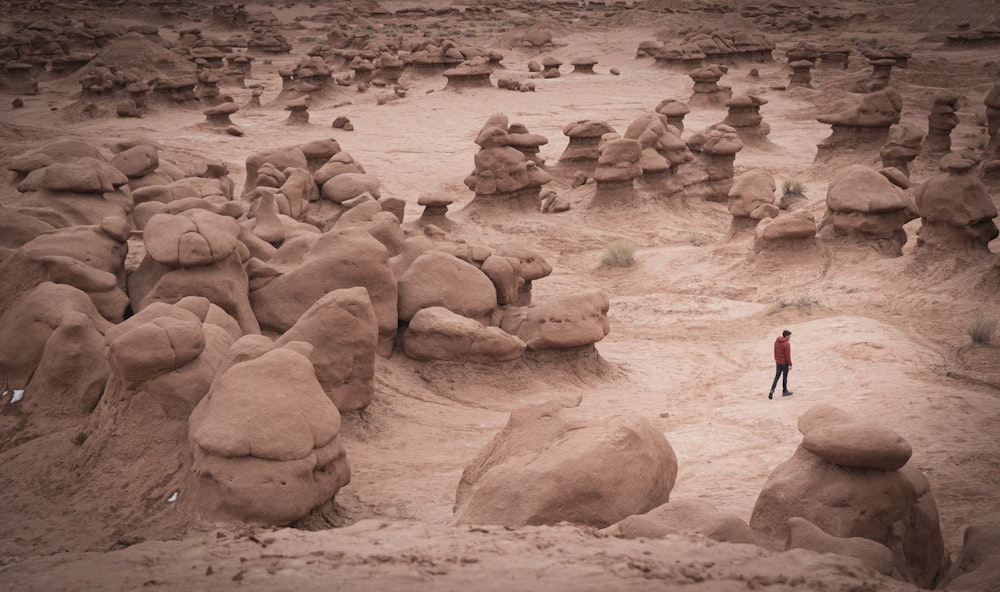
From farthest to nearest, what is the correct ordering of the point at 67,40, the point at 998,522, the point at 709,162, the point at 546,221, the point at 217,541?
the point at 67,40 < the point at 709,162 < the point at 546,221 < the point at 998,522 < the point at 217,541

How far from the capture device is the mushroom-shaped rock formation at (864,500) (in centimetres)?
552

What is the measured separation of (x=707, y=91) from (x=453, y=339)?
19.6 metres

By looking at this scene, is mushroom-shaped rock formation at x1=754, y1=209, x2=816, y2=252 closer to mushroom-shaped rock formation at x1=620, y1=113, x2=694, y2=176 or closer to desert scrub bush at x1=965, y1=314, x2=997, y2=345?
desert scrub bush at x1=965, y1=314, x2=997, y2=345

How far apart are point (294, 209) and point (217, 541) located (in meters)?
8.68

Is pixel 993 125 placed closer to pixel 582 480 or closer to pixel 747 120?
pixel 747 120

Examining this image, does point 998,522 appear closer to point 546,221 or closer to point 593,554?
point 593,554

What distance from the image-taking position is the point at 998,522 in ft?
18.9

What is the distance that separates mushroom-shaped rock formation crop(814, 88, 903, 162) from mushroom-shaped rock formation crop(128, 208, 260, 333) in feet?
46.6

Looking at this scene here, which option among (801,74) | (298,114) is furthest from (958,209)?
(801,74)

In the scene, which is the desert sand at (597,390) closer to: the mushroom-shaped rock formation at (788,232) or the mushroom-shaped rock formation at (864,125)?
the mushroom-shaped rock formation at (788,232)

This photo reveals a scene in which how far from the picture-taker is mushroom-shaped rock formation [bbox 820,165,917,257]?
517 inches

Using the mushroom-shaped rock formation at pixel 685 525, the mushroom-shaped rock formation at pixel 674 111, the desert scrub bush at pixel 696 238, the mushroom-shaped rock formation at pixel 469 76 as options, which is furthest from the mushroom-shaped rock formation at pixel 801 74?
the mushroom-shaped rock formation at pixel 685 525

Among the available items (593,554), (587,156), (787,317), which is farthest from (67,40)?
(593,554)

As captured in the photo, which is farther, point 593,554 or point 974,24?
point 974,24
